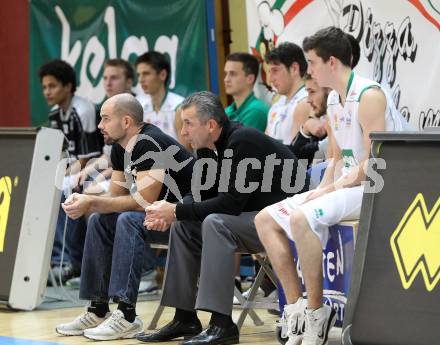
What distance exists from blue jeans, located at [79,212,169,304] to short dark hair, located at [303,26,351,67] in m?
1.59

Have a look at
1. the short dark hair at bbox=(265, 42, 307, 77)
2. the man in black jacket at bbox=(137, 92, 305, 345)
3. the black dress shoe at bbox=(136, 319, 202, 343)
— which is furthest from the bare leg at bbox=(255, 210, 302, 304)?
the short dark hair at bbox=(265, 42, 307, 77)

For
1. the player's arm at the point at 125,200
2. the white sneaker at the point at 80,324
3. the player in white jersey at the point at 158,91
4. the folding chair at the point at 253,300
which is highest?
the player in white jersey at the point at 158,91

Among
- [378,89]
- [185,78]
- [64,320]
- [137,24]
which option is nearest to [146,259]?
[64,320]

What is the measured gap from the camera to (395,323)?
494 centimetres

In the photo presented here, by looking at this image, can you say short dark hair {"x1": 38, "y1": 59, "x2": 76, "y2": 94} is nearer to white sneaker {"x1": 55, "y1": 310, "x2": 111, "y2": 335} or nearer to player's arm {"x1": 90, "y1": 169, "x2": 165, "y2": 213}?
player's arm {"x1": 90, "y1": 169, "x2": 165, "y2": 213}

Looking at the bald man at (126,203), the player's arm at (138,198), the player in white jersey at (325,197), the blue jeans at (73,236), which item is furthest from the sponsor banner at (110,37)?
the player in white jersey at (325,197)

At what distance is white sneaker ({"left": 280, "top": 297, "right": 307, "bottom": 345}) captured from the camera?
5.43 meters

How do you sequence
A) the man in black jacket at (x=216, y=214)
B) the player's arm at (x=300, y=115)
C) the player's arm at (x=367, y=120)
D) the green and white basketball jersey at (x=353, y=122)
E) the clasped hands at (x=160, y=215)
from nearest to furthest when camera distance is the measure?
the player's arm at (x=367, y=120), the green and white basketball jersey at (x=353, y=122), the man in black jacket at (x=216, y=214), the clasped hands at (x=160, y=215), the player's arm at (x=300, y=115)

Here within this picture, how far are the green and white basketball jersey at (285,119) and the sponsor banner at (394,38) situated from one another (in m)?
0.52

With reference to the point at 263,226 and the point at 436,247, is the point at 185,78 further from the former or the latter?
the point at 436,247

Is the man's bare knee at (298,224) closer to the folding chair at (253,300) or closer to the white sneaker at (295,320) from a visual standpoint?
the white sneaker at (295,320)

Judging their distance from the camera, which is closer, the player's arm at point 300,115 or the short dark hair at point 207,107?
the short dark hair at point 207,107

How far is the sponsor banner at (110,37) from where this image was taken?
389 inches

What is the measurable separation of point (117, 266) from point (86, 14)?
5053mm
